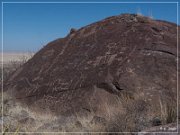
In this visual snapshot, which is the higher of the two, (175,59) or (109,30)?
(109,30)

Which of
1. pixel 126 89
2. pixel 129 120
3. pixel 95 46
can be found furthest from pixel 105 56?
pixel 129 120

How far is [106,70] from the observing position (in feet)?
29.3

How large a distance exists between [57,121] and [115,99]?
45.2 inches

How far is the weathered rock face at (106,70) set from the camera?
8.51 meters

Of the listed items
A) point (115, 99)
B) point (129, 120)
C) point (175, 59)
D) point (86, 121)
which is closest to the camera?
point (129, 120)

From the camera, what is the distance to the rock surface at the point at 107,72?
844 cm

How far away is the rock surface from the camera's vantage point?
8.44 m

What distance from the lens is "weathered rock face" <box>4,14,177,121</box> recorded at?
335 inches

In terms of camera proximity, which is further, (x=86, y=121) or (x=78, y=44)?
(x=78, y=44)

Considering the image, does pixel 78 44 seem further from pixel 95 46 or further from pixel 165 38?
pixel 165 38

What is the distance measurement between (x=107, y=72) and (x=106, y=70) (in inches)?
2.7

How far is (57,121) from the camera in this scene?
8102mm

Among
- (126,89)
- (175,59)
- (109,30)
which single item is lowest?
(126,89)

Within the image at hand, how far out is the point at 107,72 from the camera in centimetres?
889
